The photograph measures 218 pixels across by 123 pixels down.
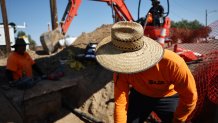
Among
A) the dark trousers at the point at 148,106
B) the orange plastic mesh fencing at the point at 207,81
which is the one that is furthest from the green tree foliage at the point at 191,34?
the dark trousers at the point at 148,106

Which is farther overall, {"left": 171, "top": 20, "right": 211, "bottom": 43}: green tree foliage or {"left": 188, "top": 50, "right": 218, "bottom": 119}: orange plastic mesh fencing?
{"left": 171, "top": 20, "right": 211, "bottom": 43}: green tree foliage

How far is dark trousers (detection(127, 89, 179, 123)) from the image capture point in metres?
3.03

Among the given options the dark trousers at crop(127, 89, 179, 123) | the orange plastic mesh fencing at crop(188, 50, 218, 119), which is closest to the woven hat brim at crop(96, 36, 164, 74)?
the dark trousers at crop(127, 89, 179, 123)

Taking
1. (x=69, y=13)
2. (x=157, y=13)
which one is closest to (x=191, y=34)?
(x=157, y=13)

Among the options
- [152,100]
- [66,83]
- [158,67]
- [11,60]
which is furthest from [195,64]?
[11,60]

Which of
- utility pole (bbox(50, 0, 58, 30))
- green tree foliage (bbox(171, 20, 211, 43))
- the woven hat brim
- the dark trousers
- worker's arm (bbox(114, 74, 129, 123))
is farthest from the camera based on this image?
utility pole (bbox(50, 0, 58, 30))

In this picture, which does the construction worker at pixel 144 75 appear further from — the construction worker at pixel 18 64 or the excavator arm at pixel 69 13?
the excavator arm at pixel 69 13

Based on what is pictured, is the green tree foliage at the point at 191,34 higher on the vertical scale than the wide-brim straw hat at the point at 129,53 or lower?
lower

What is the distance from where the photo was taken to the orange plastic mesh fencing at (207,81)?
151 inches

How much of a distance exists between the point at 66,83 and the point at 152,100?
3739 mm

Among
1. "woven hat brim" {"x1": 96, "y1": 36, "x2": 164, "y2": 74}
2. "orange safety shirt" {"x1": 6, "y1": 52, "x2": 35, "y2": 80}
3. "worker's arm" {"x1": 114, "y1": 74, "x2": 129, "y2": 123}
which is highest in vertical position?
"woven hat brim" {"x1": 96, "y1": 36, "x2": 164, "y2": 74}

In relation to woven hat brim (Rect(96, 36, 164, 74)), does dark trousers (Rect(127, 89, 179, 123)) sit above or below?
below

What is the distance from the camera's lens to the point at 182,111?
9.00ft

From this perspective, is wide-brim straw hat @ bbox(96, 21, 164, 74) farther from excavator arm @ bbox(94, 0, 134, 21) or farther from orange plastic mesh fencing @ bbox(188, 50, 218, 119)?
excavator arm @ bbox(94, 0, 134, 21)
